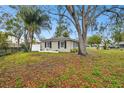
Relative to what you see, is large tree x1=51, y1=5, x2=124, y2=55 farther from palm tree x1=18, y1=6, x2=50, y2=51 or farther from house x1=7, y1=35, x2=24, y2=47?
house x1=7, y1=35, x2=24, y2=47

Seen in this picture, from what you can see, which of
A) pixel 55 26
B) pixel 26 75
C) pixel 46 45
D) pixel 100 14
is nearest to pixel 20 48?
pixel 46 45

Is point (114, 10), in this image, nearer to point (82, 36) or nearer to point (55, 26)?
point (82, 36)

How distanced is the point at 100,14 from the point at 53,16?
2501mm

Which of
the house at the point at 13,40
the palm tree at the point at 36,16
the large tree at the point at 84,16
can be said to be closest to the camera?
the palm tree at the point at 36,16

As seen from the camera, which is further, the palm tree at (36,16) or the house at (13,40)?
the house at (13,40)

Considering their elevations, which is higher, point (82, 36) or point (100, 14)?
point (100, 14)

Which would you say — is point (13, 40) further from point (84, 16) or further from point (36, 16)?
point (84, 16)

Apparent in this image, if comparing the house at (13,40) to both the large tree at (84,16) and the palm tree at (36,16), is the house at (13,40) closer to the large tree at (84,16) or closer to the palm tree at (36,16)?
the palm tree at (36,16)

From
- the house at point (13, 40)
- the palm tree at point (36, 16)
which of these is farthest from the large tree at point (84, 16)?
the house at point (13, 40)

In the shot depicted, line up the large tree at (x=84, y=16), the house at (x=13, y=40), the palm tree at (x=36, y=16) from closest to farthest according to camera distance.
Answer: the palm tree at (x=36, y=16) < the large tree at (x=84, y=16) < the house at (x=13, y=40)

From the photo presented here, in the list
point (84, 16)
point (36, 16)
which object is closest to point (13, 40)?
point (36, 16)

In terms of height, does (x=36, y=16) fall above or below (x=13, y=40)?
above

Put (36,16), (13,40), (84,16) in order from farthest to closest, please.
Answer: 1. (13,40)
2. (84,16)
3. (36,16)

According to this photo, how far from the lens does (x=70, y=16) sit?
9305mm
